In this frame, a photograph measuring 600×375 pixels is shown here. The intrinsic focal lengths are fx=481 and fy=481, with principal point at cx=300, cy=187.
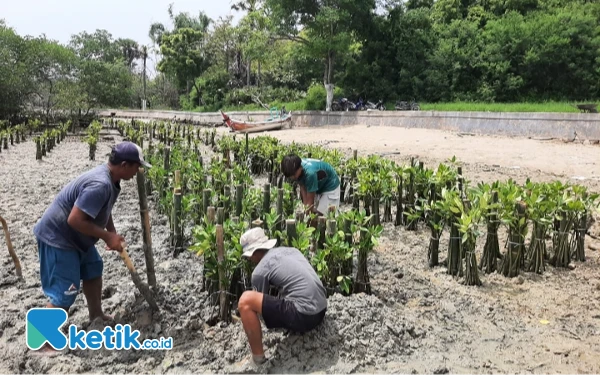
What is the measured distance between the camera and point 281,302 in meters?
3.50

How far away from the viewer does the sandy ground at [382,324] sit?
12.0 ft

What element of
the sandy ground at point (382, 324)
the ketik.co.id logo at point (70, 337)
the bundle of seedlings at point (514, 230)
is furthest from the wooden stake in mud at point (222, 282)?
the bundle of seedlings at point (514, 230)

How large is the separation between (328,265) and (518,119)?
603 inches

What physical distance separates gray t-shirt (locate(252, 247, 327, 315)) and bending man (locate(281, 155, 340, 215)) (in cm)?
224

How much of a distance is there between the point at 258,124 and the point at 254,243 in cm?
2241

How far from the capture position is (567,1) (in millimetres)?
27719

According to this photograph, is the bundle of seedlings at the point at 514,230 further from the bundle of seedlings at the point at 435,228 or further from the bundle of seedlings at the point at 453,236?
the bundle of seedlings at the point at 435,228

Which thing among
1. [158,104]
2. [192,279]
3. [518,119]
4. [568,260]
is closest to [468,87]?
[518,119]

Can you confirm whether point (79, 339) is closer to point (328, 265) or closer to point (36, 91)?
point (328, 265)

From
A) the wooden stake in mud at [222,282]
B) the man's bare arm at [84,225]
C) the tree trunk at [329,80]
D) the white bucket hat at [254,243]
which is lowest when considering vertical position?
the wooden stake in mud at [222,282]

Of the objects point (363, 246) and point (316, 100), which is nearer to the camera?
point (363, 246)

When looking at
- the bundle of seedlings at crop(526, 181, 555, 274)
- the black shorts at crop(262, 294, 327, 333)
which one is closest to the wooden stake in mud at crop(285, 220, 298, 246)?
the black shorts at crop(262, 294, 327, 333)

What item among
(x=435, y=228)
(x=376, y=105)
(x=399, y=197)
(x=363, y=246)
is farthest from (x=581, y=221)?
(x=376, y=105)

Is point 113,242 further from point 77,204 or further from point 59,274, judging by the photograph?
point 59,274
